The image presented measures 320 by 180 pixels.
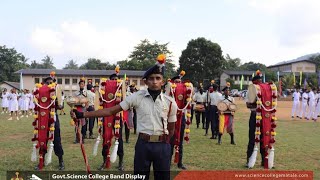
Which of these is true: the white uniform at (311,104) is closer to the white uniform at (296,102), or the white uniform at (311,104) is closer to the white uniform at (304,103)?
the white uniform at (304,103)

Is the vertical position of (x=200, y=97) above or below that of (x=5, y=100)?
above

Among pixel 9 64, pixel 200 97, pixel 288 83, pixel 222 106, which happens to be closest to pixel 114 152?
pixel 222 106

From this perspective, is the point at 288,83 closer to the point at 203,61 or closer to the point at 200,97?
the point at 203,61

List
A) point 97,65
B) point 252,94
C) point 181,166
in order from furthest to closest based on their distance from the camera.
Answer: point 97,65 < point 252,94 < point 181,166

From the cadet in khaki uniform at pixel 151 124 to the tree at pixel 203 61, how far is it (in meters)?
57.1

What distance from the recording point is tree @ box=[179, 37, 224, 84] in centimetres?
6222

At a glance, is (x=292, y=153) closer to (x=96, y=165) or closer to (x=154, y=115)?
(x=96, y=165)

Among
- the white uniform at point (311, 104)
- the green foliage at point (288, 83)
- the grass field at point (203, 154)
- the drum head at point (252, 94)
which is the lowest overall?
the grass field at point (203, 154)

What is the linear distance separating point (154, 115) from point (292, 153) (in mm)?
7308

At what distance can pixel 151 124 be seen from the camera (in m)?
4.66

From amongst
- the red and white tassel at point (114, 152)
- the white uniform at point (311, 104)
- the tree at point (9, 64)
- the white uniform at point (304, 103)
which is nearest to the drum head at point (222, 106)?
the red and white tassel at point (114, 152)

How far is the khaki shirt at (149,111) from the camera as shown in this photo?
15.3ft

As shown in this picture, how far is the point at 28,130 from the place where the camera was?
15.4m

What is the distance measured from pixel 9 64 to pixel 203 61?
38169 millimetres
